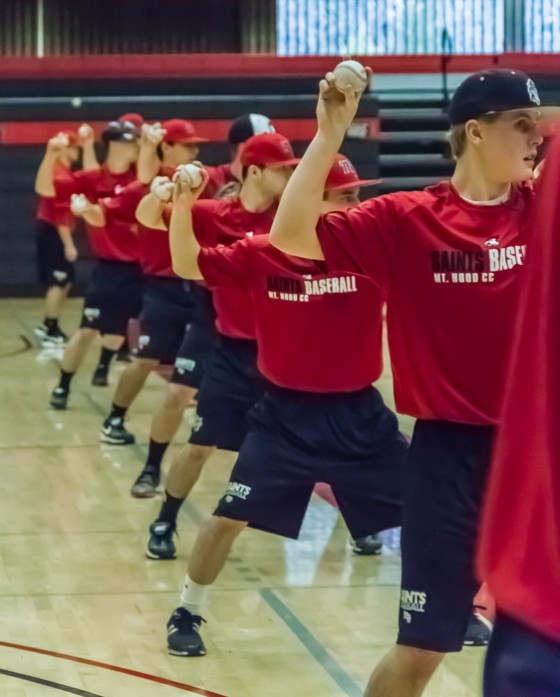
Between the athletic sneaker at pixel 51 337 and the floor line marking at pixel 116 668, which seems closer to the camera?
the floor line marking at pixel 116 668

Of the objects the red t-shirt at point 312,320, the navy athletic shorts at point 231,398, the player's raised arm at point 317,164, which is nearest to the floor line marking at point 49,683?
the red t-shirt at point 312,320

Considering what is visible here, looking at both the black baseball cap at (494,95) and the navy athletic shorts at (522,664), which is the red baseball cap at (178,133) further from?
the navy athletic shorts at (522,664)

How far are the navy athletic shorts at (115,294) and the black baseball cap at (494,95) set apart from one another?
6.52 metres

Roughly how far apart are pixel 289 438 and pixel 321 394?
21cm

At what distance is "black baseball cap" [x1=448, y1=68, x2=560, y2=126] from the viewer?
12.1 feet

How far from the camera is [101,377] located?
454 inches

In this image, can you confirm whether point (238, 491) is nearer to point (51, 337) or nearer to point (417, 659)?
point (417, 659)

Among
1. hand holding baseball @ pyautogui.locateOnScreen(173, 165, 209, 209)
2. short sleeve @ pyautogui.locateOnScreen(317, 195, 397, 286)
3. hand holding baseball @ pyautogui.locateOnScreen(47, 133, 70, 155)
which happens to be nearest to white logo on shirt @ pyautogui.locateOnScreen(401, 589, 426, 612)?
short sleeve @ pyautogui.locateOnScreen(317, 195, 397, 286)

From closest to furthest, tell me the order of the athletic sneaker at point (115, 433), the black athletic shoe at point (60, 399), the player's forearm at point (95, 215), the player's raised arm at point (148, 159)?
the player's raised arm at point (148, 159) → the player's forearm at point (95, 215) → the athletic sneaker at point (115, 433) → the black athletic shoe at point (60, 399)

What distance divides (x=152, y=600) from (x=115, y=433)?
328cm

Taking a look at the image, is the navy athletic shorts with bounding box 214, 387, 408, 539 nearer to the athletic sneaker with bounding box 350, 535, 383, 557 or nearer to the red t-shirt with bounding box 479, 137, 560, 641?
the athletic sneaker with bounding box 350, 535, 383, 557

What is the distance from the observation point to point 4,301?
16.9 m

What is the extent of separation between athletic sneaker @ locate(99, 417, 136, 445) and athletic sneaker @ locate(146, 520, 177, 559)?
2632 millimetres

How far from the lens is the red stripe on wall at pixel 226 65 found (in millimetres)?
17500
